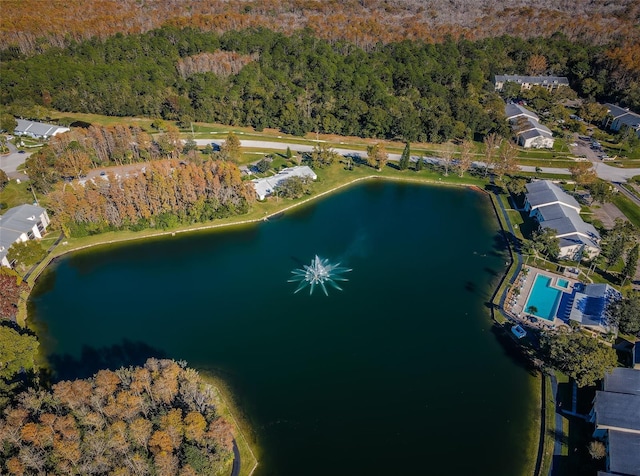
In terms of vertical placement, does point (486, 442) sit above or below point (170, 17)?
below

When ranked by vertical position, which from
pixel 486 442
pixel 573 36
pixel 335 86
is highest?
pixel 573 36

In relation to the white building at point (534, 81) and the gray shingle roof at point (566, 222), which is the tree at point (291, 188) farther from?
the white building at point (534, 81)

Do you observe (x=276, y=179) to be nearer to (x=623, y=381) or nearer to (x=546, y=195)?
(x=546, y=195)

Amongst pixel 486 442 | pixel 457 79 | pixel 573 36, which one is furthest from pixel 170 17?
pixel 486 442

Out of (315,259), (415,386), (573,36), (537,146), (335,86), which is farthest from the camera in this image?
(573,36)

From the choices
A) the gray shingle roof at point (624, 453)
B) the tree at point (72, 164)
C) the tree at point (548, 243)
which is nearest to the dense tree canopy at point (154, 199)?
the tree at point (72, 164)

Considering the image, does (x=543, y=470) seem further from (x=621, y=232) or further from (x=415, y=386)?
(x=621, y=232)

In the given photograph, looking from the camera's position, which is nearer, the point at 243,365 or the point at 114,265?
the point at 243,365
